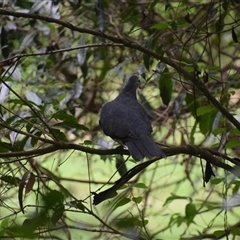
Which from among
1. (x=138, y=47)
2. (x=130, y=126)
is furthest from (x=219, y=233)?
(x=138, y=47)

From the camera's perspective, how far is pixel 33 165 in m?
2.89

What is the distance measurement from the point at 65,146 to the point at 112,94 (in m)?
2.60

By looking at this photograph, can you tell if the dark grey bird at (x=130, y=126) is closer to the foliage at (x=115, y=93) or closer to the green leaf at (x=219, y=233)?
the foliage at (x=115, y=93)

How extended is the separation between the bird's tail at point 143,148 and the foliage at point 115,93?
0.05m

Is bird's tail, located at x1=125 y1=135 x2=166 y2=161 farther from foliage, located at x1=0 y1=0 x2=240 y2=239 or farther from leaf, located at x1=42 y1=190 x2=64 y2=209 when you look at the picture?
leaf, located at x1=42 y1=190 x2=64 y2=209

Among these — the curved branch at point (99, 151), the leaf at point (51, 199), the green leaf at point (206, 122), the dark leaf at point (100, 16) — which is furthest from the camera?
the dark leaf at point (100, 16)

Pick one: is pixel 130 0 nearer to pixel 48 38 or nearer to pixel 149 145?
pixel 48 38

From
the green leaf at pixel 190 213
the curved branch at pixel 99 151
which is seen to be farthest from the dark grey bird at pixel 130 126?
the green leaf at pixel 190 213

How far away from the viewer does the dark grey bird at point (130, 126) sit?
2.25m

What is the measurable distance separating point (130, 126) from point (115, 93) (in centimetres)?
201

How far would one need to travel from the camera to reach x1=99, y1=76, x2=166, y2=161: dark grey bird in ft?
7.38

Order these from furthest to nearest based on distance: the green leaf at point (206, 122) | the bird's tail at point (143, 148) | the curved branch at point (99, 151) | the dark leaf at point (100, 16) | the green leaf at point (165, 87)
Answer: the dark leaf at point (100, 16)
the green leaf at point (165, 87)
the green leaf at point (206, 122)
the bird's tail at point (143, 148)
the curved branch at point (99, 151)

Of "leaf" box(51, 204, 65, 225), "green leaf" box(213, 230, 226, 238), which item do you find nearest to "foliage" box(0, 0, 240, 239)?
"green leaf" box(213, 230, 226, 238)

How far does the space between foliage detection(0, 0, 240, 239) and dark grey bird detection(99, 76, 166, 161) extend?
78 millimetres
